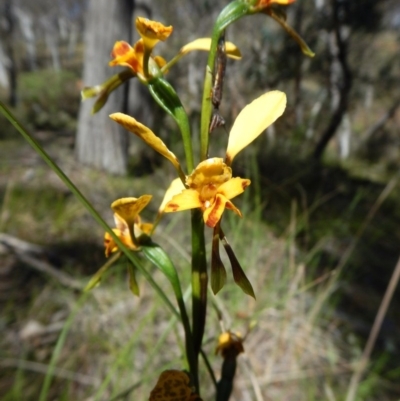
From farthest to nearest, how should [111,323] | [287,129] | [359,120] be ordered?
[359,120], [287,129], [111,323]

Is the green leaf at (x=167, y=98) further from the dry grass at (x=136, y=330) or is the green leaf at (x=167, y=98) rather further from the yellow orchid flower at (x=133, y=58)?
the dry grass at (x=136, y=330)

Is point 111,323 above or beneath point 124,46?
beneath

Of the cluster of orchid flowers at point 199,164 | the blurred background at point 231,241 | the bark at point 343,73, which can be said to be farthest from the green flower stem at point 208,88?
the bark at point 343,73

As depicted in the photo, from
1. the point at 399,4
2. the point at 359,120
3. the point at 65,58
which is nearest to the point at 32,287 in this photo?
the point at 399,4

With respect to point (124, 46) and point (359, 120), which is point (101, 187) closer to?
point (124, 46)

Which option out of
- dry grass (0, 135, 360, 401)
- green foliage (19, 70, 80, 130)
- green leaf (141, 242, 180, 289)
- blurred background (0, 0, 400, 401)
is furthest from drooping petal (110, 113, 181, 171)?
green foliage (19, 70, 80, 130)

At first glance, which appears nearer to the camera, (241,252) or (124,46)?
(124,46)

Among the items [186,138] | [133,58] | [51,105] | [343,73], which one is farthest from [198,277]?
[51,105]

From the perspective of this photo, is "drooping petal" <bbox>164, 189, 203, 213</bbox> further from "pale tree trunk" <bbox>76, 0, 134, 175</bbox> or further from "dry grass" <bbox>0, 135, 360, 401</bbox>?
"pale tree trunk" <bbox>76, 0, 134, 175</bbox>
